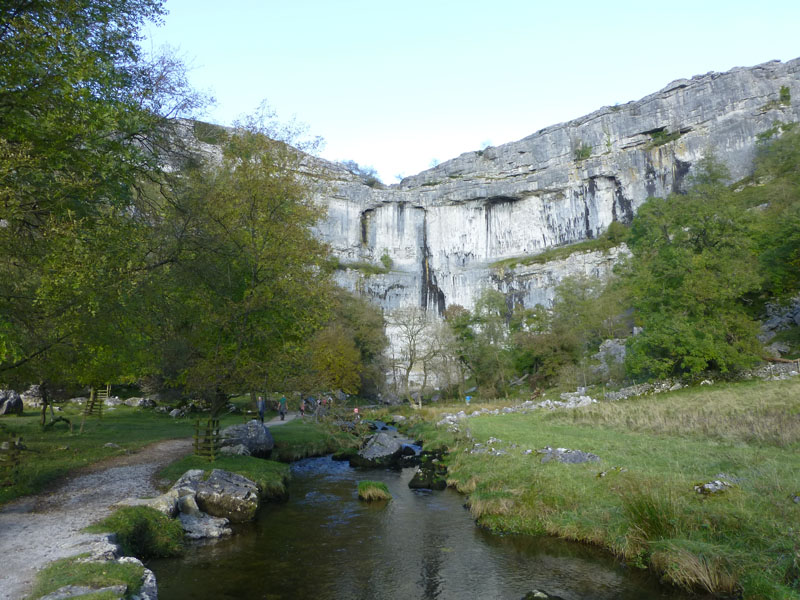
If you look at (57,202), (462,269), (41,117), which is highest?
(462,269)

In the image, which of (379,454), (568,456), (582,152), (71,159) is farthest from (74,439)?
(582,152)

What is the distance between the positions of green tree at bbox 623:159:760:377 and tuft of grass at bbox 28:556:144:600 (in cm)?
2644

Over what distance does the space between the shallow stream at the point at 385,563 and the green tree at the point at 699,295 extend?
19.6 m

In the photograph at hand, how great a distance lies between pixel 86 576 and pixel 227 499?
5.12m

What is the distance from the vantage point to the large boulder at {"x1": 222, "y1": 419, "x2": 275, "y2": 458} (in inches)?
693

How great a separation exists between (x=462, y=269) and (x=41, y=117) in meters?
76.3

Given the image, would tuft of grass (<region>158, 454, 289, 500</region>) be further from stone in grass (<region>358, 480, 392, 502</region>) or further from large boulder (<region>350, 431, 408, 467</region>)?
large boulder (<region>350, 431, 408, 467</region>)

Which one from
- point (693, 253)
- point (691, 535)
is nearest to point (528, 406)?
point (693, 253)

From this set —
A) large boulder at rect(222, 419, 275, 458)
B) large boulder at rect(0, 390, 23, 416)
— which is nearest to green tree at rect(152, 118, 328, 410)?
large boulder at rect(222, 419, 275, 458)

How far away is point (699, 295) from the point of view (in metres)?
26.4

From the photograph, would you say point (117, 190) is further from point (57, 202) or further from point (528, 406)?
point (528, 406)

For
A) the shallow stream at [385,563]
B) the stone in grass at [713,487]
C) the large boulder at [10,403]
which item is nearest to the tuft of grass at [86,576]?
the shallow stream at [385,563]

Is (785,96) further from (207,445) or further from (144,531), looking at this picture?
(144,531)

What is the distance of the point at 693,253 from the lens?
28516 mm
